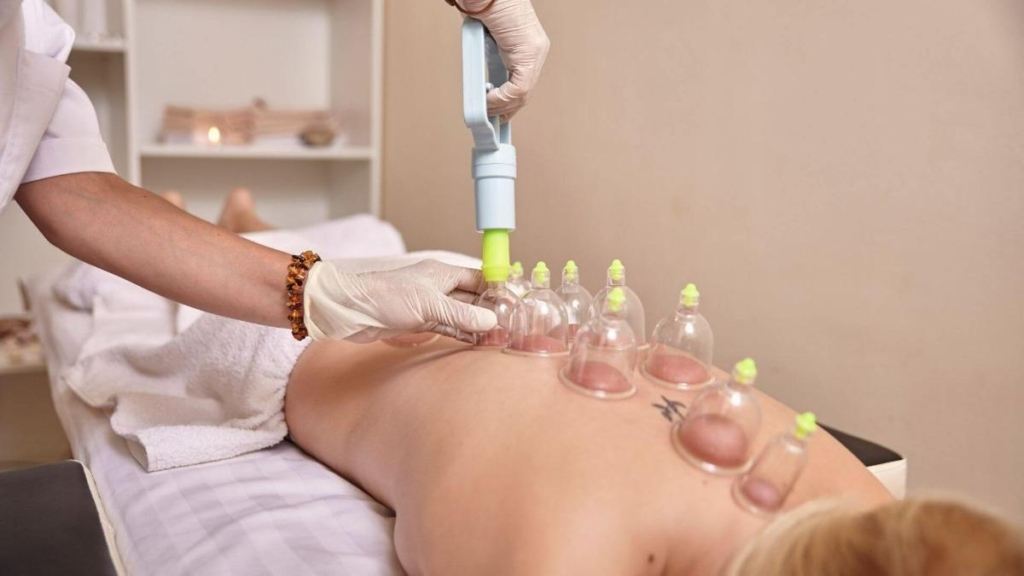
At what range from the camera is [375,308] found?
100cm

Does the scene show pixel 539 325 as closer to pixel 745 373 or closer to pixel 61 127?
pixel 745 373

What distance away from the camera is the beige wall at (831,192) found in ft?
3.63

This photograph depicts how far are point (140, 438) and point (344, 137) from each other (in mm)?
1917

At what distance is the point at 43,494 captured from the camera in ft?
3.12

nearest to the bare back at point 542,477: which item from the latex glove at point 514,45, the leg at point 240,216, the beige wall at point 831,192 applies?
the latex glove at point 514,45

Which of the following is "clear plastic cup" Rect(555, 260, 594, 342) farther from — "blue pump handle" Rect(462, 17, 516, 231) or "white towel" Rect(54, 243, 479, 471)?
"white towel" Rect(54, 243, 479, 471)

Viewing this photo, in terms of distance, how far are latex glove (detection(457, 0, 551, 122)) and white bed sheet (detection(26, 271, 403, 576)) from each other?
0.59m

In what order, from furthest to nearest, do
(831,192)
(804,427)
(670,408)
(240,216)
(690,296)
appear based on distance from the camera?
(240,216) < (831,192) < (690,296) < (670,408) < (804,427)

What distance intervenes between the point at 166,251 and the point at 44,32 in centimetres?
36

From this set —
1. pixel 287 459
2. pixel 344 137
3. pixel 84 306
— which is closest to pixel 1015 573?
pixel 287 459

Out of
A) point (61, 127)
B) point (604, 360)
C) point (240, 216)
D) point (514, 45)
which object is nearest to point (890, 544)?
point (604, 360)

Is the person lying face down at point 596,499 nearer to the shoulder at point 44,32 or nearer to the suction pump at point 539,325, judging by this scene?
the suction pump at point 539,325

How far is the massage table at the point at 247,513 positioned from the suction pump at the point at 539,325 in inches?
11.6

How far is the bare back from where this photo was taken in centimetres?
69
